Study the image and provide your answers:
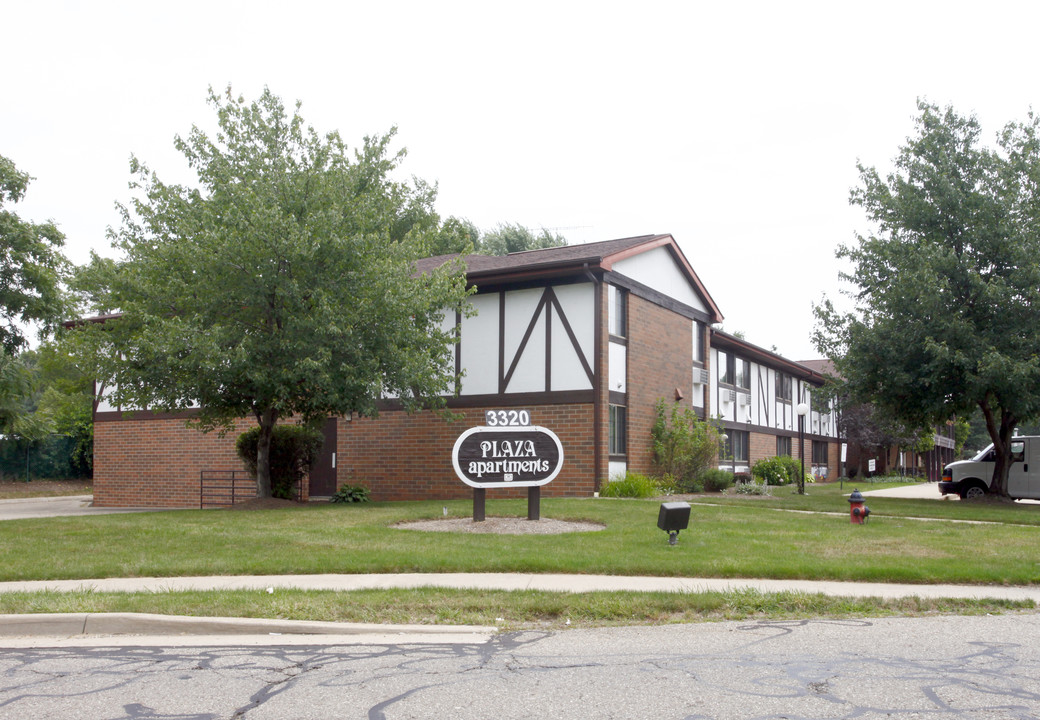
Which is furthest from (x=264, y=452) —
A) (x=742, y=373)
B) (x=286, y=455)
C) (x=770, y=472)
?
(x=742, y=373)

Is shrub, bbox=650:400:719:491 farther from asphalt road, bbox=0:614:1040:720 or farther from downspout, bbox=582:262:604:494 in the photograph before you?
asphalt road, bbox=0:614:1040:720

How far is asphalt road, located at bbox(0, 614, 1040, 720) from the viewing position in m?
5.21

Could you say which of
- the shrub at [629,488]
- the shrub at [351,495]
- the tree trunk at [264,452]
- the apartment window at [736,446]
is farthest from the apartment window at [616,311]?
the apartment window at [736,446]

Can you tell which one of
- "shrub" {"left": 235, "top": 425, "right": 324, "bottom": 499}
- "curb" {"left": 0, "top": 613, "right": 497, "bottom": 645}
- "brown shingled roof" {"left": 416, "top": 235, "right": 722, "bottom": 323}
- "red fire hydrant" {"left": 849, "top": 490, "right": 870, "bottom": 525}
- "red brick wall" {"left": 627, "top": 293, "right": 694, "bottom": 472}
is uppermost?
"brown shingled roof" {"left": 416, "top": 235, "right": 722, "bottom": 323}

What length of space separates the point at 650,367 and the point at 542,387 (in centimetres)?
320

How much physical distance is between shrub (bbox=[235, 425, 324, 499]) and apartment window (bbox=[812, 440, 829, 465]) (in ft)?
85.1

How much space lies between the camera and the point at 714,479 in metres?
22.9

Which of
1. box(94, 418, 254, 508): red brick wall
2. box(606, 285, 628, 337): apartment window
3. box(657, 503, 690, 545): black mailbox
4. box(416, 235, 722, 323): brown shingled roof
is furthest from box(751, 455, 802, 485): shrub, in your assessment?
box(657, 503, 690, 545): black mailbox

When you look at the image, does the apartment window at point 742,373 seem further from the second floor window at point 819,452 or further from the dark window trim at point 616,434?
the dark window trim at point 616,434

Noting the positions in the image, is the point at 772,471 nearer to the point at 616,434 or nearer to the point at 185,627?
the point at 616,434

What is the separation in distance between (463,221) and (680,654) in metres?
47.0

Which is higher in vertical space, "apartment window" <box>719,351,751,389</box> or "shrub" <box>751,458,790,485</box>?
"apartment window" <box>719,351,751,389</box>

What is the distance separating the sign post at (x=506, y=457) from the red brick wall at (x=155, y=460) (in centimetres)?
1239

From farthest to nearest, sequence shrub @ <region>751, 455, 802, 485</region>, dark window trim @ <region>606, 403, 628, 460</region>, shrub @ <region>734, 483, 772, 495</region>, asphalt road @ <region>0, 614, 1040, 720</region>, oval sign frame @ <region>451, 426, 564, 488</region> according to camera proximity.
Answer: shrub @ <region>751, 455, 802, 485</region>
shrub @ <region>734, 483, 772, 495</region>
dark window trim @ <region>606, 403, 628, 460</region>
oval sign frame @ <region>451, 426, 564, 488</region>
asphalt road @ <region>0, 614, 1040, 720</region>
